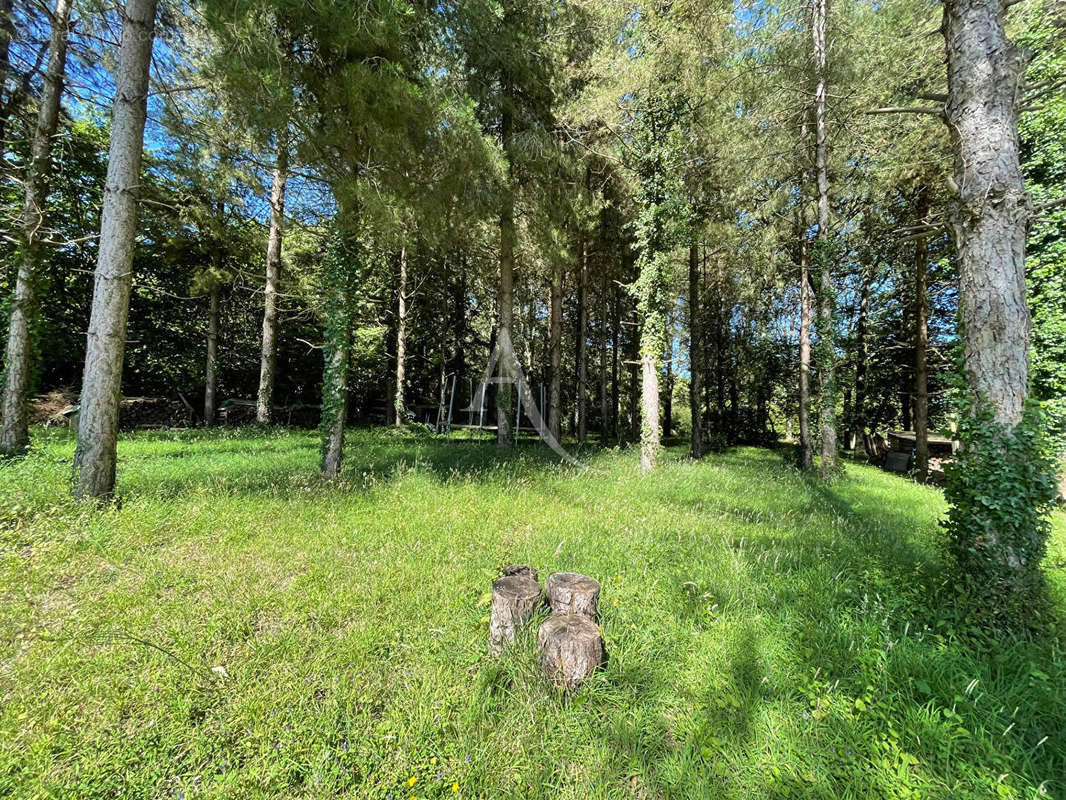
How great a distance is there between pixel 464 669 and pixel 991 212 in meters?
4.67

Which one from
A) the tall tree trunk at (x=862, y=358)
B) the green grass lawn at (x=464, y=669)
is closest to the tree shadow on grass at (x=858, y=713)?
the green grass lawn at (x=464, y=669)

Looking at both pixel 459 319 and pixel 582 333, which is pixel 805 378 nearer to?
pixel 582 333

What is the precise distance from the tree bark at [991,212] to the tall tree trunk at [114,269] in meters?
7.69

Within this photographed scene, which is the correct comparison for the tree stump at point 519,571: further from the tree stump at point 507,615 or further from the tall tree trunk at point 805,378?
the tall tree trunk at point 805,378

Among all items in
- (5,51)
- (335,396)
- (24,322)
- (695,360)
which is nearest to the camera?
(24,322)

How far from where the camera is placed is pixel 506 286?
11.0 m

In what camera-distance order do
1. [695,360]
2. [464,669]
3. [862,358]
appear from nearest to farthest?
[464,669] < [695,360] < [862,358]

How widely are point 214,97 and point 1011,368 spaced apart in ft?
29.9

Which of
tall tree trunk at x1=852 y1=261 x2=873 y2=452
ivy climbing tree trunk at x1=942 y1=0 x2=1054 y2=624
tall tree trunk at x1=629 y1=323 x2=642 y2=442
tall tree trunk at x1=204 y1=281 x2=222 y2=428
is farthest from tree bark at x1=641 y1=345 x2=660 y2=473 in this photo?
tall tree trunk at x1=204 y1=281 x2=222 y2=428

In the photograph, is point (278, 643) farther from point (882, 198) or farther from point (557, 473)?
point (882, 198)

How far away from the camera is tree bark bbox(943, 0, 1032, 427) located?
2764 mm

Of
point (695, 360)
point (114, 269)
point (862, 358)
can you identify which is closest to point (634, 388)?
point (862, 358)

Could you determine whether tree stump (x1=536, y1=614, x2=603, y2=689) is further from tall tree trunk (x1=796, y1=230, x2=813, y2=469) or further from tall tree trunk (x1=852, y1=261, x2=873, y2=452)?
tall tree trunk (x1=852, y1=261, x2=873, y2=452)

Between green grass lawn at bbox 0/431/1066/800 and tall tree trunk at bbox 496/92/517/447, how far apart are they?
7136 mm
